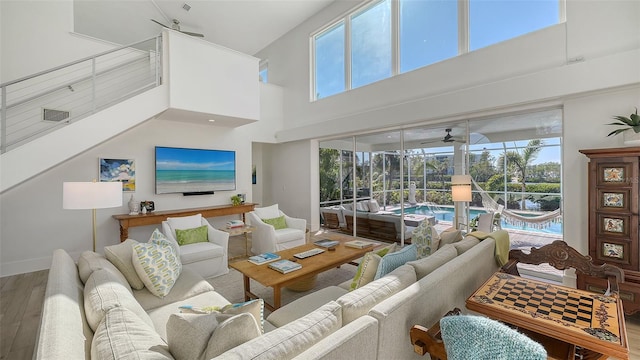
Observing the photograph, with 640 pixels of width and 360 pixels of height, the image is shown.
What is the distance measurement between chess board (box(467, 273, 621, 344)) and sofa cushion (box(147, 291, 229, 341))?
6.17 feet

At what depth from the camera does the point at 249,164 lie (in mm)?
6625

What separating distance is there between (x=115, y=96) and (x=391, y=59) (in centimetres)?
521

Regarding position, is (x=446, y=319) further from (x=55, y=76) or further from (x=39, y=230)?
(x=55, y=76)

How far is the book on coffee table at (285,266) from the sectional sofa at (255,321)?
1.80 feet

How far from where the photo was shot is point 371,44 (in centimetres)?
559

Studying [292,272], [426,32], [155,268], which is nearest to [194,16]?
[426,32]

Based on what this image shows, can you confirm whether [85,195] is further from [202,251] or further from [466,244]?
[466,244]

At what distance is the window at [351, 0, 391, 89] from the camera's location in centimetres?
532

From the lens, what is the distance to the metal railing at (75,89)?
156 inches

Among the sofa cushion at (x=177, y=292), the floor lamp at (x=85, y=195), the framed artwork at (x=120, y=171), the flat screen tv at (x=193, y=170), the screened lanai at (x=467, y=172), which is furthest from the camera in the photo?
the flat screen tv at (x=193, y=170)

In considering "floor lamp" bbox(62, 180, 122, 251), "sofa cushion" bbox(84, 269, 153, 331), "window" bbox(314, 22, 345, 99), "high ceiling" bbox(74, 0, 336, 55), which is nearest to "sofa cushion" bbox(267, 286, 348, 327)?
"sofa cushion" bbox(84, 269, 153, 331)

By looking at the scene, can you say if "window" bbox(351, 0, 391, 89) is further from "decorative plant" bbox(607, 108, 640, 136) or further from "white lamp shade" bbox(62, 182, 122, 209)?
"white lamp shade" bbox(62, 182, 122, 209)

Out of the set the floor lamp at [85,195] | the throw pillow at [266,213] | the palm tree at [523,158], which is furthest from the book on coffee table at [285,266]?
the palm tree at [523,158]

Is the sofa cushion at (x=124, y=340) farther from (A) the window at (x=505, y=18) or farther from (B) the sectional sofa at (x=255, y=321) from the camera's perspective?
(A) the window at (x=505, y=18)
